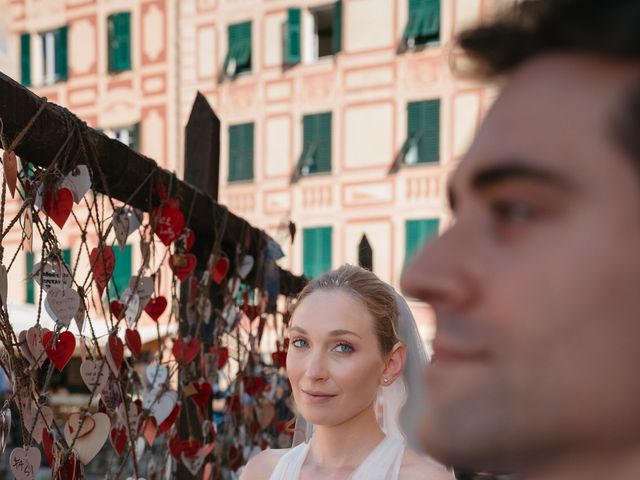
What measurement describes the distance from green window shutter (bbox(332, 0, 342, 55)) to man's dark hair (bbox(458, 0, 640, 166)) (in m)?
11.0

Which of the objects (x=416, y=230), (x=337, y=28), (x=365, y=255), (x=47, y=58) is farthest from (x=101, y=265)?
(x=47, y=58)

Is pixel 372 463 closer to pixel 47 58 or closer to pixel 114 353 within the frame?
pixel 114 353

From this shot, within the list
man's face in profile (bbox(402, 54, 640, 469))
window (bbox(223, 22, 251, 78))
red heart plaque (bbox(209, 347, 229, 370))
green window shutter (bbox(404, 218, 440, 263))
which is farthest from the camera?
window (bbox(223, 22, 251, 78))

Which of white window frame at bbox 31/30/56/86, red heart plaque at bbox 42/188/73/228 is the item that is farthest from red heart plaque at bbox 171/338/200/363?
white window frame at bbox 31/30/56/86

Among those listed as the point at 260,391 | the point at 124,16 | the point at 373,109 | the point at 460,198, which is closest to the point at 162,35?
the point at 124,16

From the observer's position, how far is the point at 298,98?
37.6 feet

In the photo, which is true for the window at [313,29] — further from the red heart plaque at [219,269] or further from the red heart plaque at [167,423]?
the red heart plaque at [167,423]

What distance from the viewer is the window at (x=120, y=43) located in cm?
1259

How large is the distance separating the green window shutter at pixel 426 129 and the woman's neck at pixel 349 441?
9141 millimetres

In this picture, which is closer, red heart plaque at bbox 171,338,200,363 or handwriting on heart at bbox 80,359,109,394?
handwriting on heart at bbox 80,359,109,394

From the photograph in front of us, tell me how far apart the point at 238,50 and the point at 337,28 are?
1737mm

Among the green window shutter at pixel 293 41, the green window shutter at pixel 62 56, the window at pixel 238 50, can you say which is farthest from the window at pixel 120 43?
the green window shutter at pixel 293 41

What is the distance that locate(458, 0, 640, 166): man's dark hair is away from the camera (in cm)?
46

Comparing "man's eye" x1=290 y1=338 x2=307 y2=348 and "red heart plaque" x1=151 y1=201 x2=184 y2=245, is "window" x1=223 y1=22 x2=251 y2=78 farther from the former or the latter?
"man's eye" x1=290 y1=338 x2=307 y2=348
